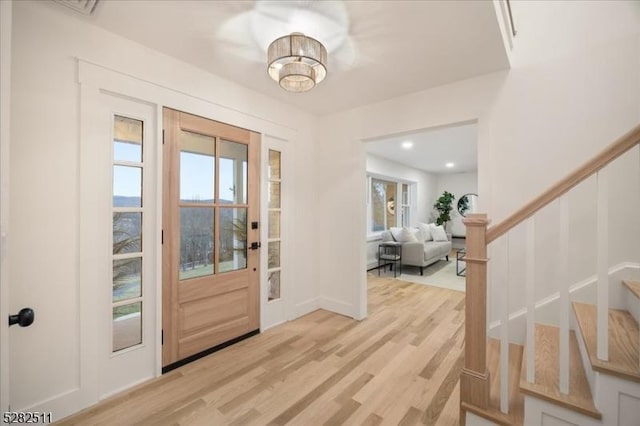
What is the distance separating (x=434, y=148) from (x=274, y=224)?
3.98m

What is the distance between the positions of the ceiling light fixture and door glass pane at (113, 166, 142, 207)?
1.29m

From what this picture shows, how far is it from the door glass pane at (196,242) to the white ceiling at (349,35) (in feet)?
4.25

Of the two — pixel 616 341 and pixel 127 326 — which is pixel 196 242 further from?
pixel 616 341

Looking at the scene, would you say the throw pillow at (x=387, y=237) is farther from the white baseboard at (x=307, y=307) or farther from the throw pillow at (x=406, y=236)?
the white baseboard at (x=307, y=307)

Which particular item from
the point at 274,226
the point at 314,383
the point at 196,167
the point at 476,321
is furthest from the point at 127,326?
the point at 476,321

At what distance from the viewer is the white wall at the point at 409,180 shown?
5.95 meters

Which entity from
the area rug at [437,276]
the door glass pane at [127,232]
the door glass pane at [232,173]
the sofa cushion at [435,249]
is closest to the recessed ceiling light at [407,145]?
the sofa cushion at [435,249]

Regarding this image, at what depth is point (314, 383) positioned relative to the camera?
6.68ft

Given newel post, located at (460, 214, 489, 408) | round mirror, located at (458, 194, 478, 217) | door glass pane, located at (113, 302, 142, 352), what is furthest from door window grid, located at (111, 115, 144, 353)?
round mirror, located at (458, 194, 478, 217)

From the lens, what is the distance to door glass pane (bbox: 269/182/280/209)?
3075 mm

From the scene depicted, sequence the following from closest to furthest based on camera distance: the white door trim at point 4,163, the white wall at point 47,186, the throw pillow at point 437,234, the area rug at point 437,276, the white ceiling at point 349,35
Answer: the white door trim at point 4,163 → the white wall at point 47,186 → the white ceiling at point 349,35 → the area rug at point 437,276 → the throw pillow at point 437,234

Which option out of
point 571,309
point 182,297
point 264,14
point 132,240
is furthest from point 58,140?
point 571,309

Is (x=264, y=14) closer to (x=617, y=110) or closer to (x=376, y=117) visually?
(x=376, y=117)

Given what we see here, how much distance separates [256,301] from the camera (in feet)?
9.26
